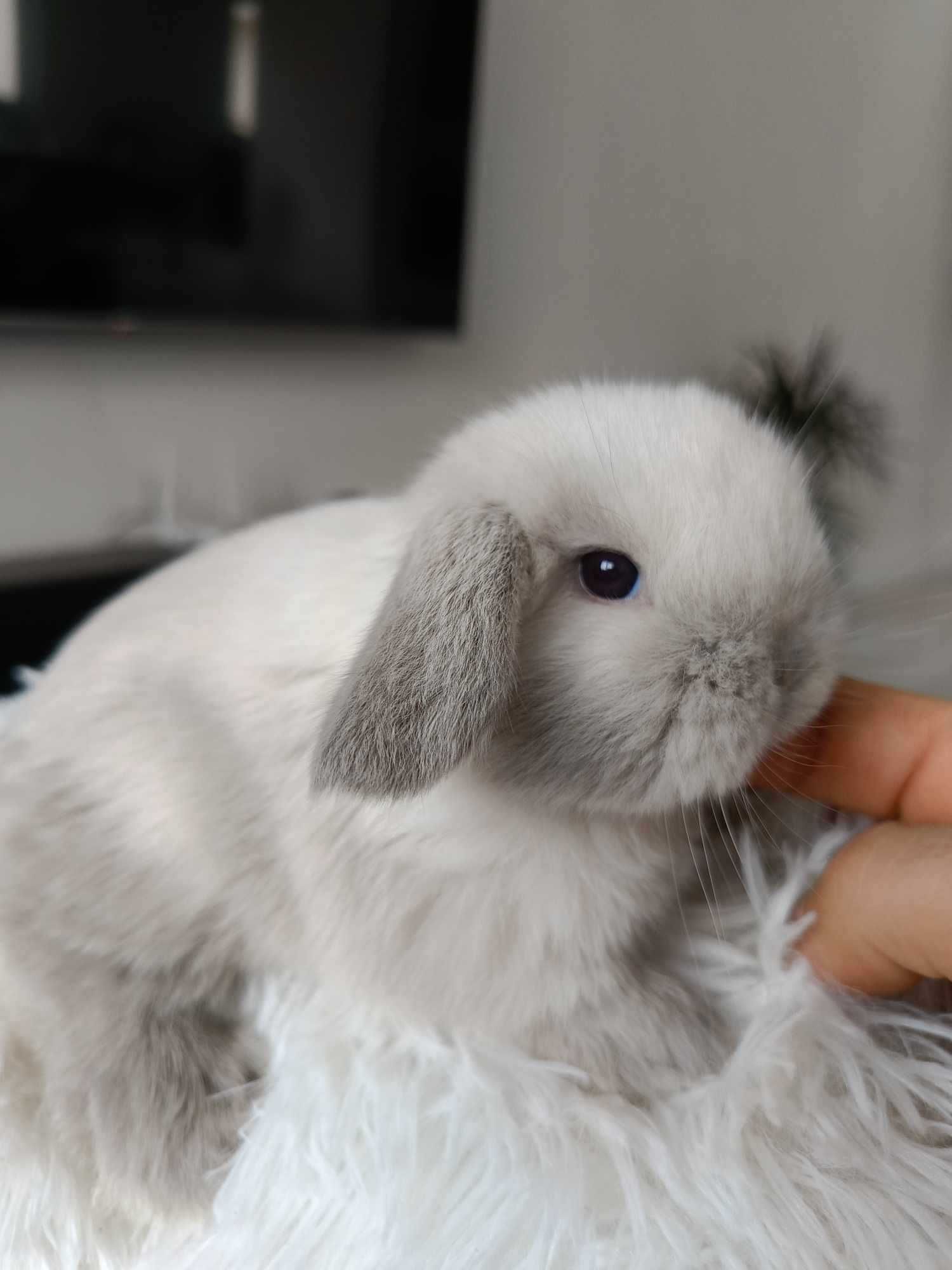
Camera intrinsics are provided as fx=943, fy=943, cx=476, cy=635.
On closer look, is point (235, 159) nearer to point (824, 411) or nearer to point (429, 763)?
point (824, 411)

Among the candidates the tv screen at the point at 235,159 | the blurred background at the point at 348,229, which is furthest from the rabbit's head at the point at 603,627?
the tv screen at the point at 235,159

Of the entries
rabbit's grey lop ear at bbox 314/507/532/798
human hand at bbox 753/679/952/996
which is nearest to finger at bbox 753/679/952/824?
human hand at bbox 753/679/952/996

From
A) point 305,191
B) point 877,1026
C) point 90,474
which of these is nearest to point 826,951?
point 877,1026

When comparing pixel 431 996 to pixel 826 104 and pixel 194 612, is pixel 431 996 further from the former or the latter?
pixel 826 104

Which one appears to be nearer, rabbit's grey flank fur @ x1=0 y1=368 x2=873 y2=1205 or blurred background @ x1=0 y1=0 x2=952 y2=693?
rabbit's grey flank fur @ x1=0 y1=368 x2=873 y2=1205

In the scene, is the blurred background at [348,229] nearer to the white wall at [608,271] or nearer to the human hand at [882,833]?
the white wall at [608,271]

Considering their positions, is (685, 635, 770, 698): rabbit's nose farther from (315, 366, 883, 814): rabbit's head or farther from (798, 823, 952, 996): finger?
(798, 823, 952, 996): finger
